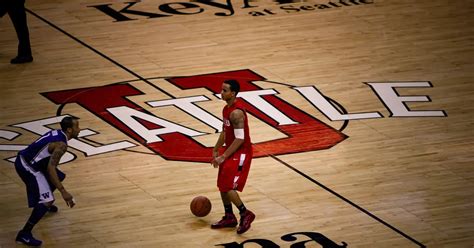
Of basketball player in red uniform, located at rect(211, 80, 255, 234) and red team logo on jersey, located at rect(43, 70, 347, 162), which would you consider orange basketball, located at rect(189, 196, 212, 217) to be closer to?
basketball player in red uniform, located at rect(211, 80, 255, 234)

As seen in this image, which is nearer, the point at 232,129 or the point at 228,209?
the point at 232,129

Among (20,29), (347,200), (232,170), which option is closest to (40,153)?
(232,170)

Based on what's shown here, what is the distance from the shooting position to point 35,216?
10.6 m

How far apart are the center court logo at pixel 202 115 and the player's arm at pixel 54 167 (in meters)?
2.69

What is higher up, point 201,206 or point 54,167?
point 54,167

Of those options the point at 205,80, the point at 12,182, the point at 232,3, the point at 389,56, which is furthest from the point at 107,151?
the point at 232,3

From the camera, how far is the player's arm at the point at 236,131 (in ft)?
34.9

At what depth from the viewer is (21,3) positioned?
16359mm

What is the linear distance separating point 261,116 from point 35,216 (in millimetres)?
4691

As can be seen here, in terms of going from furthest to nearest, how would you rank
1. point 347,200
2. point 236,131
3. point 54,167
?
1. point 347,200
2. point 236,131
3. point 54,167

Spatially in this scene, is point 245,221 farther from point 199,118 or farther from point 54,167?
point 199,118

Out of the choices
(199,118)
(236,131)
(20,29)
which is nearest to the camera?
(236,131)

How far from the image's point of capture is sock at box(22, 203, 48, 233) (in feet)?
34.6

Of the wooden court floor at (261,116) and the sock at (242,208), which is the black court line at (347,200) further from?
the sock at (242,208)
